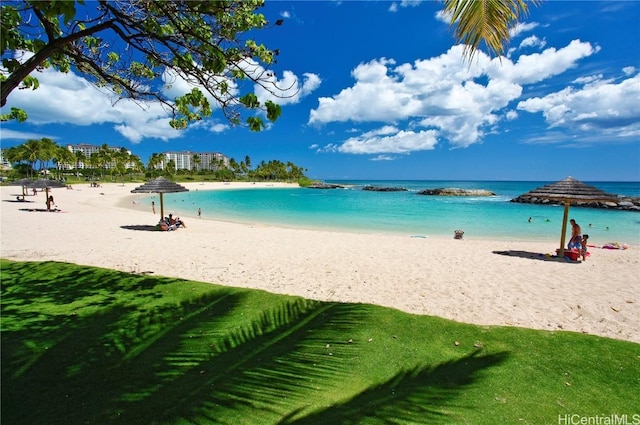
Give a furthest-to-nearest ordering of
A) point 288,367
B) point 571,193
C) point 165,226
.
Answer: point 165,226
point 571,193
point 288,367

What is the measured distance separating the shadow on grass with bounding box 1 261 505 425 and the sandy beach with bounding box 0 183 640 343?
163cm

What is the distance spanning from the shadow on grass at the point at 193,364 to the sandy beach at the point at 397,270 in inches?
64.1

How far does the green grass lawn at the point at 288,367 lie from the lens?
9.66 ft

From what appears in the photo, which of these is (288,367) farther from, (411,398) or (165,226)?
(165,226)

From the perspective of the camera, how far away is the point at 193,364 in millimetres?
3736

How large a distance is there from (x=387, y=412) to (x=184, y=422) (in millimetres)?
1785

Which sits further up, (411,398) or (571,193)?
(571,193)

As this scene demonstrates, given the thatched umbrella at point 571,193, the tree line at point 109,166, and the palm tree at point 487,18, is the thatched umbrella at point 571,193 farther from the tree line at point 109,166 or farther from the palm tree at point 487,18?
the tree line at point 109,166

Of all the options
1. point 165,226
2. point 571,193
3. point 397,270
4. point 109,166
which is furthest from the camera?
point 109,166

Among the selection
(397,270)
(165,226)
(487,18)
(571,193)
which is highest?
(487,18)

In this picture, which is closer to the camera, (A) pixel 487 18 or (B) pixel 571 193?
(A) pixel 487 18

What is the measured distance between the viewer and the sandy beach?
6.04m

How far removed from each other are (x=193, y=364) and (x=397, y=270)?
6.26 metres

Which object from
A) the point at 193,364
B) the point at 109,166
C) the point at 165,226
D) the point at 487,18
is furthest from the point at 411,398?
the point at 109,166
